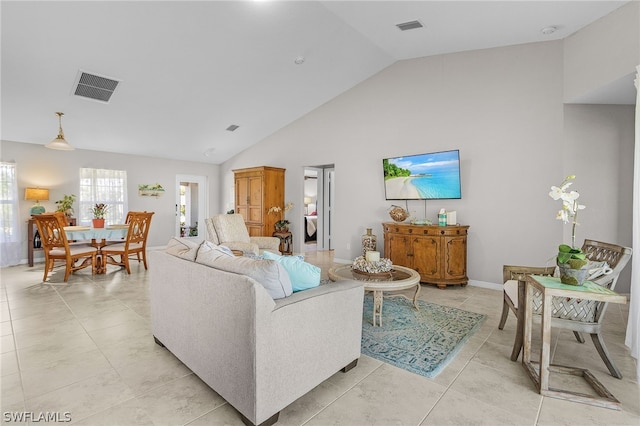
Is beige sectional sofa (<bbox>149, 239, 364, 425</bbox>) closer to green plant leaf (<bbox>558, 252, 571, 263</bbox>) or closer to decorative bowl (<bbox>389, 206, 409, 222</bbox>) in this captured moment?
green plant leaf (<bbox>558, 252, 571, 263</bbox>)

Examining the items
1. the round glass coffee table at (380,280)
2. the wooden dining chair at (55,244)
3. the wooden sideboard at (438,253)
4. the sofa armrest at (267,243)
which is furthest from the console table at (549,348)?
the wooden dining chair at (55,244)

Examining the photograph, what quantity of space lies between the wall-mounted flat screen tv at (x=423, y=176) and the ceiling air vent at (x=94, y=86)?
4.28 metres

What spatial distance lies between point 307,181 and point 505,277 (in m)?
7.68

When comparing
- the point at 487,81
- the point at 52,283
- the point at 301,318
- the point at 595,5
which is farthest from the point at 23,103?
the point at 595,5

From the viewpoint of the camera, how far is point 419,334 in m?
2.86

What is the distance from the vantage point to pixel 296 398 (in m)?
1.79

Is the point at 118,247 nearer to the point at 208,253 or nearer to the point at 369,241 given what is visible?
the point at 208,253

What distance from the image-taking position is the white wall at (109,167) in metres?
6.08

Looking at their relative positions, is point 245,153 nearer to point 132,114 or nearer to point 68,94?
point 132,114

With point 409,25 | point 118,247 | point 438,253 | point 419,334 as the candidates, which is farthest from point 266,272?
point 118,247

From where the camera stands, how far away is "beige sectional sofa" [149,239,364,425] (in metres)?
1.61

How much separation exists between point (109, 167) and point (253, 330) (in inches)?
286

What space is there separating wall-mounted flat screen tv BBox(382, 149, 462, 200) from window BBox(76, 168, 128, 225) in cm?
595

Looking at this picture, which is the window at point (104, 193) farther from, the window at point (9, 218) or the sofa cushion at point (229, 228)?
the sofa cushion at point (229, 228)
